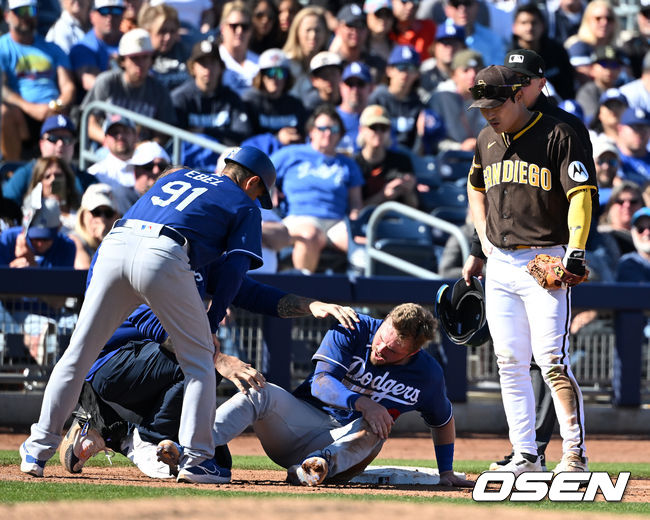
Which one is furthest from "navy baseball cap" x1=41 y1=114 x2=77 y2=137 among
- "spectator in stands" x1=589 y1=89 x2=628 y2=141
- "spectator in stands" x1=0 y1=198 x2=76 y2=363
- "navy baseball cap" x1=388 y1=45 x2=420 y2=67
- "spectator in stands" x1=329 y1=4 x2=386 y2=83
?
"spectator in stands" x1=589 y1=89 x2=628 y2=141

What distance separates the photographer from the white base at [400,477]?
5.98m

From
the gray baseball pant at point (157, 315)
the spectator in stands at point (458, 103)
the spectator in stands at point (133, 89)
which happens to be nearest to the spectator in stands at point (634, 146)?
the spectator in stands at point (458, 103)

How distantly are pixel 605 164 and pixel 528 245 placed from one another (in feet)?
20.0

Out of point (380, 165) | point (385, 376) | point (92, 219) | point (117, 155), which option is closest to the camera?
point (385, 376)

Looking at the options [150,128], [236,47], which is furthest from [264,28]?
[150,128]

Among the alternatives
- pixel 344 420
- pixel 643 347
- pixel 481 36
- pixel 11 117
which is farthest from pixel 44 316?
pixel 481 36

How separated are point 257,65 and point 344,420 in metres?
6.75

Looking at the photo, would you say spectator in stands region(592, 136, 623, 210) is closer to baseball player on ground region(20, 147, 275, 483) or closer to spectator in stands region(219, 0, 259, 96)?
spectator in stands region(219, 0, 259, 96)

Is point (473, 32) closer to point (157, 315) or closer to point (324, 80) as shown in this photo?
point (324, 80)

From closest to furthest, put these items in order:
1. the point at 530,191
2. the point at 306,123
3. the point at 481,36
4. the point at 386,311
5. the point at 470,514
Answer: the point at 470,514 < the point at 530,191 < the point at 386,311 < the point at 306,123 < the point at 481,36

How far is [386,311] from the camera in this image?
31.4 ft

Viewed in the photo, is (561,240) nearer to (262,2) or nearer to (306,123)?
(306,123)

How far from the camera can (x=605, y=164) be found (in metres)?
11.6

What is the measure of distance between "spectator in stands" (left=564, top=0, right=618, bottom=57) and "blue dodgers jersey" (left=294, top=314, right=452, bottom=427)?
9593mm
